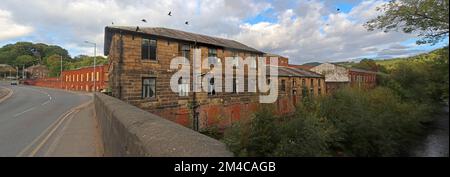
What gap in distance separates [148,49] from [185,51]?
135 inches

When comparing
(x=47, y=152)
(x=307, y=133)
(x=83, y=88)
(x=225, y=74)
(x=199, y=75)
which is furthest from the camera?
(x=83, y=88)

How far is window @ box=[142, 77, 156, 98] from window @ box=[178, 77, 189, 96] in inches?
86.9

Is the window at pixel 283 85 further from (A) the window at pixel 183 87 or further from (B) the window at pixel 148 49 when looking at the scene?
(B) the window at pixel 148 49

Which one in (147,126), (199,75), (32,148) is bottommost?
(32,148)

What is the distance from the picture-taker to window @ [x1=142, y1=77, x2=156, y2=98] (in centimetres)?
1792

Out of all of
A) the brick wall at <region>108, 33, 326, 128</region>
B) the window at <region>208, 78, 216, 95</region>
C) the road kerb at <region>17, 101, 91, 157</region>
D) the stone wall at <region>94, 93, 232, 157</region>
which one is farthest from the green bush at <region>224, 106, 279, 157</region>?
the window at <region>208, 78, 216, 95</region>

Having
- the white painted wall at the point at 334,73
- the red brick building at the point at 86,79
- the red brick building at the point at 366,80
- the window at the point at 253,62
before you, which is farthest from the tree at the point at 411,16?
the red brick building at the point at 86,79

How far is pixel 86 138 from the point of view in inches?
377

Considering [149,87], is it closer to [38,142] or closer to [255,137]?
[38,142]

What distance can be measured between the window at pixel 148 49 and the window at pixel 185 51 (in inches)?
100

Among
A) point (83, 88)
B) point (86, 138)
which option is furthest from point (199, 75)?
point (83, 88)
